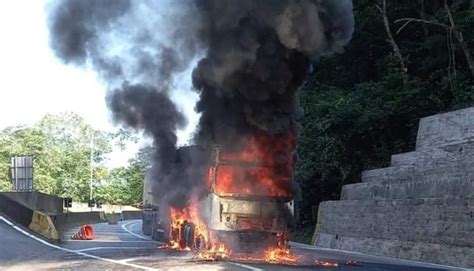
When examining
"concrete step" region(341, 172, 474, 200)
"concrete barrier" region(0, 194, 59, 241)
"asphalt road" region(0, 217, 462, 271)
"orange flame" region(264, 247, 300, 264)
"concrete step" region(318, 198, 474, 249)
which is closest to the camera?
"asphalt road" region(0, 217, 462, 271)

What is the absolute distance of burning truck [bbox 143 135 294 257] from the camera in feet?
61.0

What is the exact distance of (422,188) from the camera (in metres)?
23.6

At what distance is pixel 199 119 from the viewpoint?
2134cm

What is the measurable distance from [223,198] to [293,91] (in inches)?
164

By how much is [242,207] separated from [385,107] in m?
19.1

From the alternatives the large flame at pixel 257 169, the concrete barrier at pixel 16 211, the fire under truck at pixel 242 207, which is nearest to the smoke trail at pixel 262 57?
the large flame at pixel 257 169

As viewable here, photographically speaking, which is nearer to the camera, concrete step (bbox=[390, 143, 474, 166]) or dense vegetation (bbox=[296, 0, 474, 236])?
concrete step (bbox=[390, 143, 474, 166])

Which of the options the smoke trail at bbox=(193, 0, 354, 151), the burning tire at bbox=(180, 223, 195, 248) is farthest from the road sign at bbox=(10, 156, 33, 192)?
the smoke trail at bbox=(193, 0, 354, 151)

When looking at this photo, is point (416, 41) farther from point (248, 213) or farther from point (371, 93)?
point (248, 213)

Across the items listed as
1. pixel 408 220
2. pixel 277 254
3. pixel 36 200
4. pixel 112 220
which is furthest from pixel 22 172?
pixel 112 220

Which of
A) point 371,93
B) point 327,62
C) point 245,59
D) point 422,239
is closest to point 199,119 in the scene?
point 245,59

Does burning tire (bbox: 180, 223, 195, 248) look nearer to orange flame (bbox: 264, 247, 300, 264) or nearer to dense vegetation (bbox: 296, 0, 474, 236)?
orange flame (bbox: 264, 247, 300, 264)

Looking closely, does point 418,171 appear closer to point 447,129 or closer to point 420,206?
point 447,129

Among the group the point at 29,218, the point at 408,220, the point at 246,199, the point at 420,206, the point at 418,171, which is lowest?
Answer: the point at 29,218
